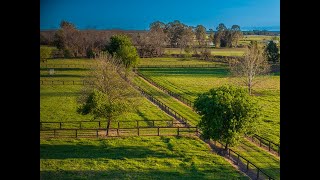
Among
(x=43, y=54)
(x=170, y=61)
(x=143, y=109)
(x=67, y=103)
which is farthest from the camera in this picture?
(x=170, y=61)

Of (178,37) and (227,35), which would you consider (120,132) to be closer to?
(178,37)

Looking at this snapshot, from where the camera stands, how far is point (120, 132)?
9.38 meters

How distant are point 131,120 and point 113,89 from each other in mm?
980

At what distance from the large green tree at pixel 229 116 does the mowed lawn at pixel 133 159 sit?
0.49 m

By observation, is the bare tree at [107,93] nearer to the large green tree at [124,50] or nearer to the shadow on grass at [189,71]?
the large green tree at [124,50]

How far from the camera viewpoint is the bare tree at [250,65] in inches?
488

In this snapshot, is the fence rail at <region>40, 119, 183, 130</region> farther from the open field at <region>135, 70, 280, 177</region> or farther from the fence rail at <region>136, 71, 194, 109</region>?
the fence rail at <region>136, 71, 194, 109</region>

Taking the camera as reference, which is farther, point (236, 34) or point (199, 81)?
point (199, 81)

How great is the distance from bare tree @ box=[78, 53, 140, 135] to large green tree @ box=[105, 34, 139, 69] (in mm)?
247

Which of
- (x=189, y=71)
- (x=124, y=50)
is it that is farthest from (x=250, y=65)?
(x=124, y=50)

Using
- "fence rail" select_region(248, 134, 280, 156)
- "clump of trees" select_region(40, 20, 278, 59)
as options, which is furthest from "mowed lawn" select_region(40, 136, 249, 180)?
→ "clump of trees" select_region(40, 20, 278, 59)

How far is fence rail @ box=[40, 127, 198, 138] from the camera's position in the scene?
29.1ft

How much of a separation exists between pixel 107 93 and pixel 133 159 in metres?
2.81

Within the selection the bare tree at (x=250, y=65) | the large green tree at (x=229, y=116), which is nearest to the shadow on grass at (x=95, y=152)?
the large green tree at (x=229, y=116)
